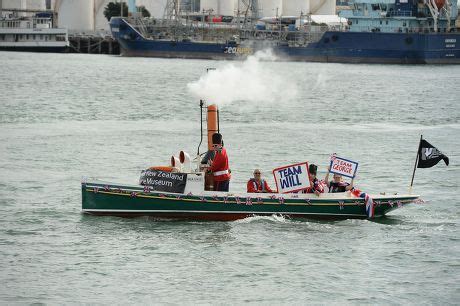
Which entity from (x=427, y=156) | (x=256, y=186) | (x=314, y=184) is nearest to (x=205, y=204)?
(x=256, y=186)

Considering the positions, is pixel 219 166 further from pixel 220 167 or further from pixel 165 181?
pixel 165 181

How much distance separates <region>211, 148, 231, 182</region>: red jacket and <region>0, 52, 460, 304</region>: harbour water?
142 cm

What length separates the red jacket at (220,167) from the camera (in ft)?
95.3

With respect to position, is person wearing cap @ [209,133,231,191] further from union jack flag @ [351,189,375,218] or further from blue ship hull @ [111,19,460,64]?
blue ship hull @ [111,19,460,64]

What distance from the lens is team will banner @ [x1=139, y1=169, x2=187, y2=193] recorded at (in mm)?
29031

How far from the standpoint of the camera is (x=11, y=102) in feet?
246

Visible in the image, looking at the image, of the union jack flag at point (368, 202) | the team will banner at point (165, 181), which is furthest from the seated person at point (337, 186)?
the team will banner at point (165, 181)

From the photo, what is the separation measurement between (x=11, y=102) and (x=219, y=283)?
2090 inches

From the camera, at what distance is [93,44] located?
194 m

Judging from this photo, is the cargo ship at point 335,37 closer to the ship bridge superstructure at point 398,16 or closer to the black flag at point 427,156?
the ship bridge superstructure at point 398,16

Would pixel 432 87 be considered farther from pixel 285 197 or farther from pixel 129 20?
pixel 285 197

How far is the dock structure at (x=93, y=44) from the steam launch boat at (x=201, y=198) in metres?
163

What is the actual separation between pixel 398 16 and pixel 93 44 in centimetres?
6498

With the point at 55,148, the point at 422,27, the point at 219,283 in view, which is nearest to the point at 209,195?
the point at 219,283
